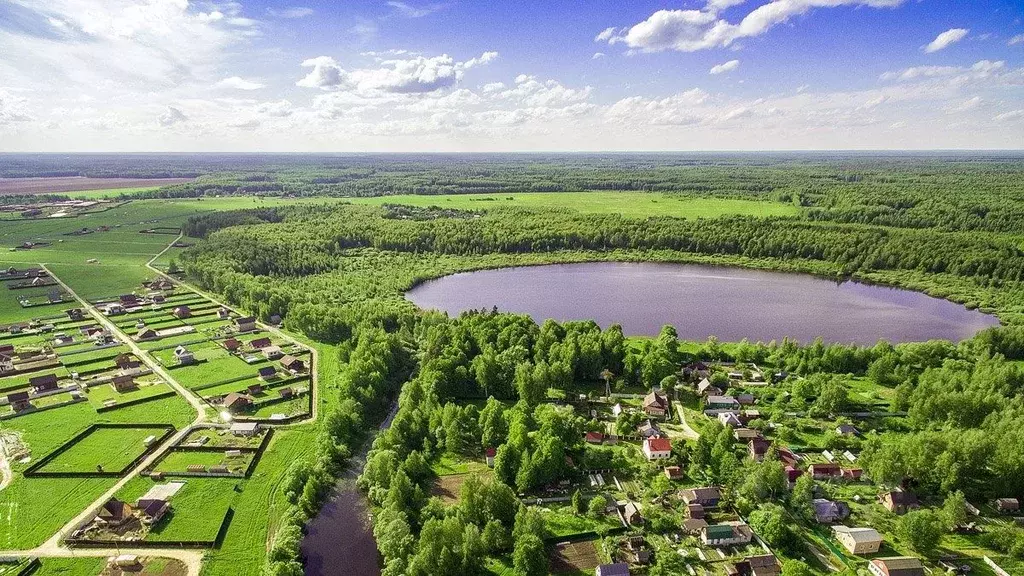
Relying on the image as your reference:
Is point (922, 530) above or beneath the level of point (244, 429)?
above

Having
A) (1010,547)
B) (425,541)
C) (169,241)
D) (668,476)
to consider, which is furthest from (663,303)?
(169,241)

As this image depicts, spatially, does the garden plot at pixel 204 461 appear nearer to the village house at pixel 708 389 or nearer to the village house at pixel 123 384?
the village house at pixel 123 384

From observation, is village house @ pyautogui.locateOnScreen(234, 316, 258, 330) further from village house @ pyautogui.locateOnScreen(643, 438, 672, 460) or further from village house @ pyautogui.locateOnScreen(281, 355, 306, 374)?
village house @ pyautogui.locateOnScreen(643, 438, 672, 460)

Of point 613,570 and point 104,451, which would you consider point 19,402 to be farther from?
point 613,570

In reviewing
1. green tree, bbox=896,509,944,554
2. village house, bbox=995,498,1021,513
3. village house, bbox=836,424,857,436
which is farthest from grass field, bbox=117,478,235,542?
village house, bbox=995,498,1021,513

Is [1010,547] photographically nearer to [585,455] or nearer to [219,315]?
[585,455]

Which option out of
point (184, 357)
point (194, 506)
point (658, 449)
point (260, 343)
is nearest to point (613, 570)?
point (658, 449)
